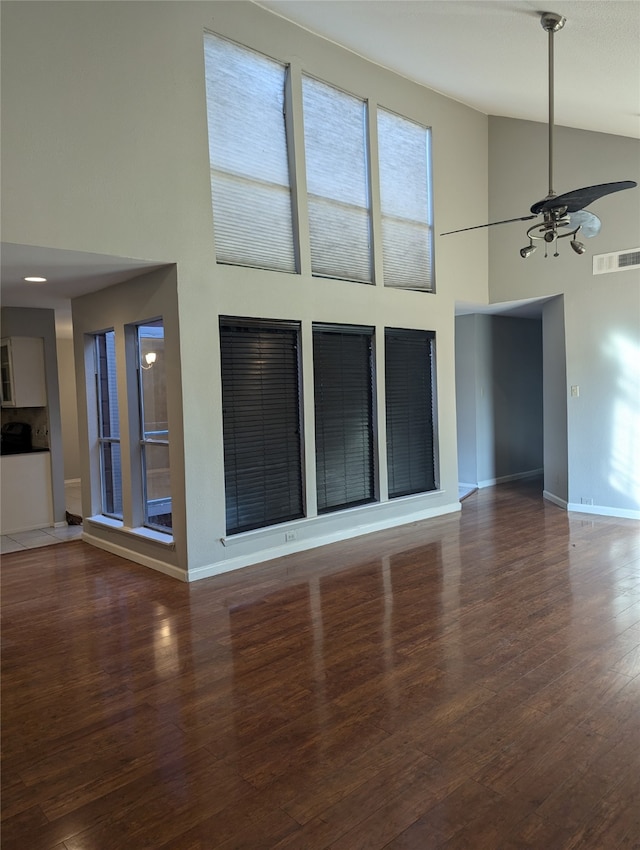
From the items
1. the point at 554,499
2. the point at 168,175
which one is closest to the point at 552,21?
the point at 168,175

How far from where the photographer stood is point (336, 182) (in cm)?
564

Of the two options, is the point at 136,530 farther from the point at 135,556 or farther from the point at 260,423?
the point at 260,423

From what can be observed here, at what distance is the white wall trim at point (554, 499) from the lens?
694 centimetres

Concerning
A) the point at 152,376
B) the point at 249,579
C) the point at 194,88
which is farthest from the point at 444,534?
the point at 194,88

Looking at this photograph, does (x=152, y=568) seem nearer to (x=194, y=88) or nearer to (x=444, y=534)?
(x=444, y=534)

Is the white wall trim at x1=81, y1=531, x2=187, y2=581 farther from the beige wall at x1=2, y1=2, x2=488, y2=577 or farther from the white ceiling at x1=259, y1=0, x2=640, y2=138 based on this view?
the white ceiling at x1=259, y1=0, x2=640, y2=138

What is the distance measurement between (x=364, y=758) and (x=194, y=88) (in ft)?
15.3

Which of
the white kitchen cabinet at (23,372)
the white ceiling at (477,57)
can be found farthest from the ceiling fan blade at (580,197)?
the white kitchen cabinet at (23,372)

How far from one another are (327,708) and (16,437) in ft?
18.3

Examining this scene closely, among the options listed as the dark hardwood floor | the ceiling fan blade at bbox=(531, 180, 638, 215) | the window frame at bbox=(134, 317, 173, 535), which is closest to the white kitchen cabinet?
the window frame at bbox=(134, 317, 173, 535)

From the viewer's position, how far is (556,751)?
7.57 feet

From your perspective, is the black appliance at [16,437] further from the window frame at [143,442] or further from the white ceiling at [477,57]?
the window frame at [143,442]

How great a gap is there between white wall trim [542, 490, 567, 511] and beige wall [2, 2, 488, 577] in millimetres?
2334

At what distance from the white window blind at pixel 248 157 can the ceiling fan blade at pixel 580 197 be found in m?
2.28
